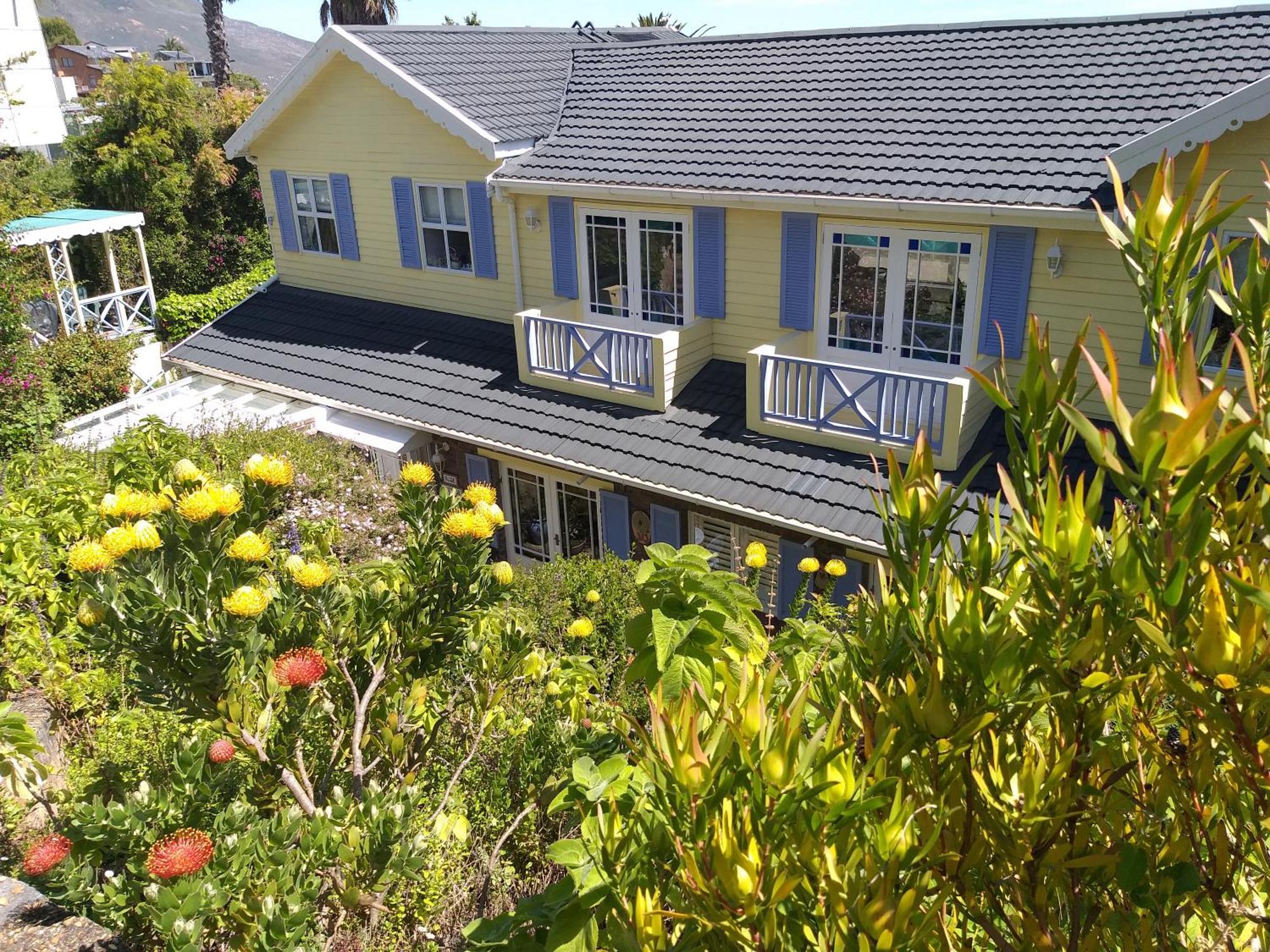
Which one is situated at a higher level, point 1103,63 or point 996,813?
point 1103,63

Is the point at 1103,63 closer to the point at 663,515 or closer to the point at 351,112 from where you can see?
the point at 663,515

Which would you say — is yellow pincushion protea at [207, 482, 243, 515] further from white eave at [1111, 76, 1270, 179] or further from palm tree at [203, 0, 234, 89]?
palm tree at [203, 0, 234, 89]

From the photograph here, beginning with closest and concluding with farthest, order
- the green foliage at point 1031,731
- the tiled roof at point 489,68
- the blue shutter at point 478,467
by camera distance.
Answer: the green foliage at point 1031,731 → the blue shutter at point 478,467 → the tiled roof at point 489,68

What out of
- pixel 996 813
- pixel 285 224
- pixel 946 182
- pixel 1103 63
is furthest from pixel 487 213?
pixel 996 813

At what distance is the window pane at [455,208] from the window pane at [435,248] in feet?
1.12

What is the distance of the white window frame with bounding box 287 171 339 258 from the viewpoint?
50.9 feet

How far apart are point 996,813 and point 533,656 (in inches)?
142

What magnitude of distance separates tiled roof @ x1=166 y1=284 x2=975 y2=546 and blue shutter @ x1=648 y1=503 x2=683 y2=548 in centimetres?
86

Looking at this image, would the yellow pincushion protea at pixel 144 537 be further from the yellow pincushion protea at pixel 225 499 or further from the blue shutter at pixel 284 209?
the blue shutter at pixel 284 209

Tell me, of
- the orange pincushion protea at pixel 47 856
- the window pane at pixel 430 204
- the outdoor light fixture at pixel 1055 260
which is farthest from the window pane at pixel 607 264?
the orange pincushion protea at pixel 47 856

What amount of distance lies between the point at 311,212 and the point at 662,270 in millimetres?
7637

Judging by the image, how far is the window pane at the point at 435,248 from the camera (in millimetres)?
14367

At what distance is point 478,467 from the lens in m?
12.7

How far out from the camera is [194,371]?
15609 millimetres
